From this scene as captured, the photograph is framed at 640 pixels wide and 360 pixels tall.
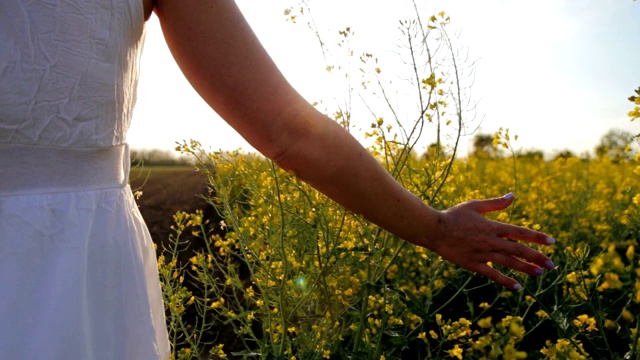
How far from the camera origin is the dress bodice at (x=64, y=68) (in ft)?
2.53

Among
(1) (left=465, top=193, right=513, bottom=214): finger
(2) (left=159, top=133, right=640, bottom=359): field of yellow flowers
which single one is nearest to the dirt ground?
(2) (left=159, top=133, right=640, bottom=359): field of yellow flowers

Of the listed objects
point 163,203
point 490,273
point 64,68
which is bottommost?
point 490,273

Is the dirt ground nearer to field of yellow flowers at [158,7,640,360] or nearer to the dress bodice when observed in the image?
field of yellow flowers at [158,7,640,360]

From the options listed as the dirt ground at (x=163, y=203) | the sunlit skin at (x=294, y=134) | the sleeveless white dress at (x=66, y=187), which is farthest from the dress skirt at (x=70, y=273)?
the dirt ground at (x=163, y=203)

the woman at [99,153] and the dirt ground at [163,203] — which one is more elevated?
the dirt ground at [163,203]

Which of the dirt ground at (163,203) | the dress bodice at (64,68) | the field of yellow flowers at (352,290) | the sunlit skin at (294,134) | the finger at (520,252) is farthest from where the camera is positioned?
the dirt ground at (163,203)

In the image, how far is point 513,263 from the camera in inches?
42.0

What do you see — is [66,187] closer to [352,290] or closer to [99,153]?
[99,153]

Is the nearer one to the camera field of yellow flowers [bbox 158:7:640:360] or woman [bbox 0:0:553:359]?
woman [bbox 0:0:553:359]

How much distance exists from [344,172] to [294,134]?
9cm

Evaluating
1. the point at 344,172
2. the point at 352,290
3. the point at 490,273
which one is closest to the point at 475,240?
the point at 490,273

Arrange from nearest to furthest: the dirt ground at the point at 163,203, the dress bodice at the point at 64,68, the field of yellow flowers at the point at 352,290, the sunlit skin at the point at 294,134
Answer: the dress bodice at the point at 64,68
the sunlit skin at the point at 294,134
the field of yellow flowers at the point at 352,290
the dirt ground at the point at 163,203

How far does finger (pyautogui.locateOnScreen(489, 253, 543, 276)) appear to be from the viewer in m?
1.05

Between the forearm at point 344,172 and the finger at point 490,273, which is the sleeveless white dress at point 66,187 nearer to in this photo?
the forearm at point 344,172
